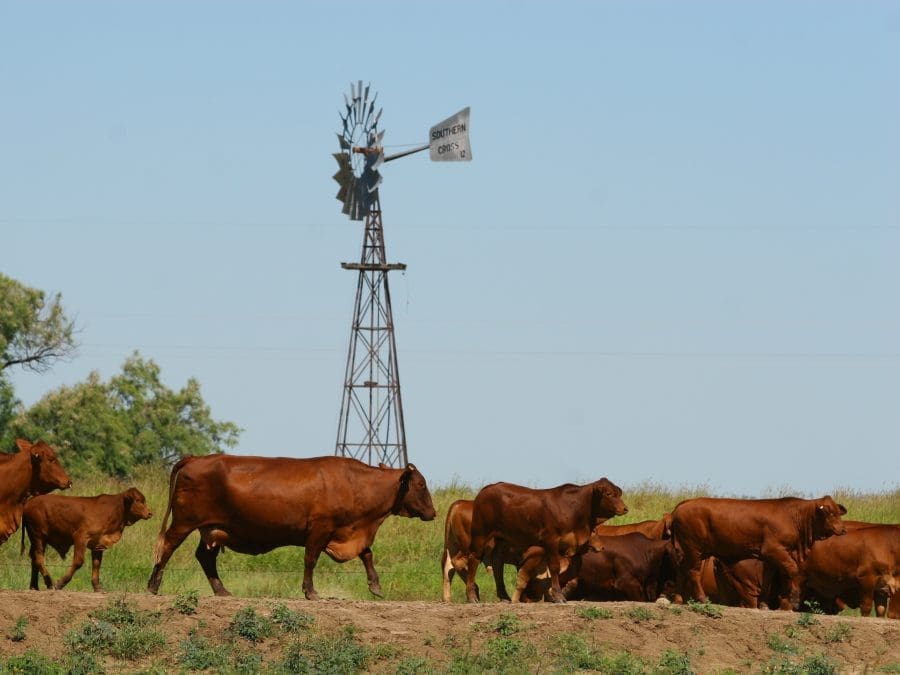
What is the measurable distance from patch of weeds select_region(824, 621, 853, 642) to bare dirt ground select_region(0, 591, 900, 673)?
0.04ft

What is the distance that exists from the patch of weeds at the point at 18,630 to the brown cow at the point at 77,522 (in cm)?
283

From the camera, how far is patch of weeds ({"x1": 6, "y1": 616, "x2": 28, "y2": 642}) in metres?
17.6

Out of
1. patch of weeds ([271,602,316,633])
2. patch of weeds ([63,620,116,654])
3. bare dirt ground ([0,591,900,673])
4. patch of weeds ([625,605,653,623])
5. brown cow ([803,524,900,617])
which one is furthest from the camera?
brown cow ([803,524,900,617])

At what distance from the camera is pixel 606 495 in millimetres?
20922

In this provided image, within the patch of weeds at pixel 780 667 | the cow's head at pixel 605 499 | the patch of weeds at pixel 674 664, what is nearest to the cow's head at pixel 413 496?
the cow's head at pixel 605 499

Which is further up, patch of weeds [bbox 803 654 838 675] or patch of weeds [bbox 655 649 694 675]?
patch of weeds [bbox 655 649 694 675]

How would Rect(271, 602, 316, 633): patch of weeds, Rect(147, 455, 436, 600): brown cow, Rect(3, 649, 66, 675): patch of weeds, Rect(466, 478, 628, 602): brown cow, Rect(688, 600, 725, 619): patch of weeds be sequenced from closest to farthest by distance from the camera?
Rect(3, 649, 66, 675): patch of weeds < Rect(271, 602, 316, 633): patch of weeds < Rect(688, 600, 725, 619): patch of weeds < Rect(147, 455, 436, 600): brown cow < Rect(466, 478, 628, 602): brown cow

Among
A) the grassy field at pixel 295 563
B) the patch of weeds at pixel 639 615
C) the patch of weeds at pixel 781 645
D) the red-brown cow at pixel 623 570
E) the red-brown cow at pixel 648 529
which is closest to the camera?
the patch of weeds at pixel 781 645

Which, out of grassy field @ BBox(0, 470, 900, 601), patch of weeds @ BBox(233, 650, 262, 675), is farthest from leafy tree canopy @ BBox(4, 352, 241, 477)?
patch of weeds @ BBox(233, 650, 262, 675)

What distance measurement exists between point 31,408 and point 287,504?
50162 millimetres

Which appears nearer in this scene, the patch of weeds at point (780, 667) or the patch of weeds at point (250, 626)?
the patch of weeds at point (780, 667)

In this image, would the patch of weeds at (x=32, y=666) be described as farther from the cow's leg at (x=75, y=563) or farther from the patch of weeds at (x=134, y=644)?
the cow's leg at (x=75, y=563)

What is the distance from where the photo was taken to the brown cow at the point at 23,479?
799 inches

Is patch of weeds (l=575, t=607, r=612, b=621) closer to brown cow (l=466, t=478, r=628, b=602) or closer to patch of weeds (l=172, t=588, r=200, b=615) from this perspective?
brown cow (l=466, t=478, r=628, b=602)
